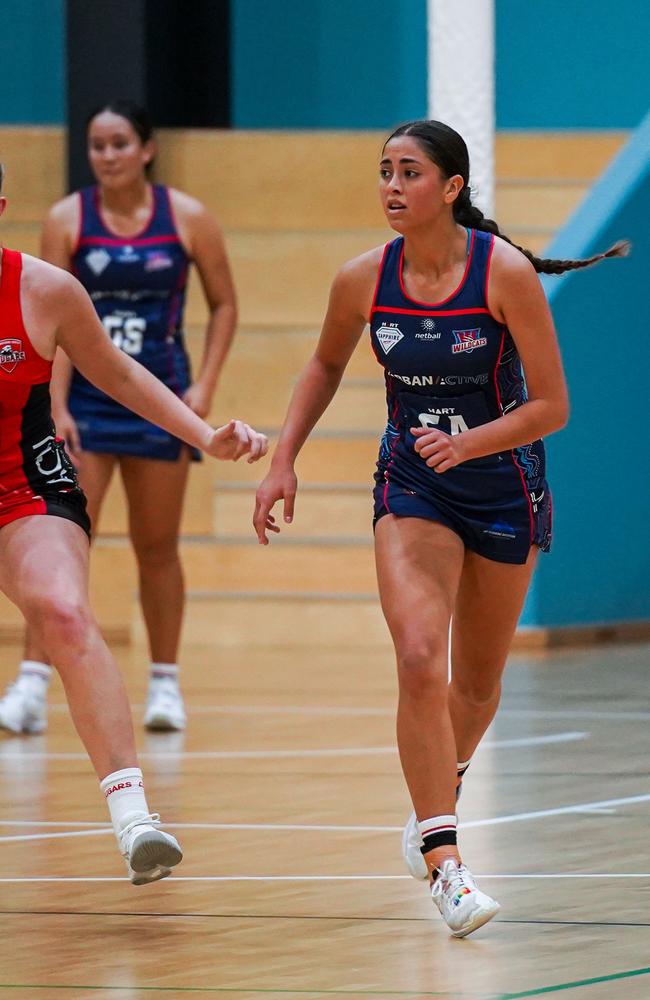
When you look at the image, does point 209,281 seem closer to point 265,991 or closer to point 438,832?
point 438,832

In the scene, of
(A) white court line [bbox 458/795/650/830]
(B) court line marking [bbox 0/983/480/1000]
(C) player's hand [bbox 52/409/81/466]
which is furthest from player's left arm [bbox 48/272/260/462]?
(C) player's hand [bbox 52/409/81/466]

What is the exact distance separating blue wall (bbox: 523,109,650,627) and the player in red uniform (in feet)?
16.3

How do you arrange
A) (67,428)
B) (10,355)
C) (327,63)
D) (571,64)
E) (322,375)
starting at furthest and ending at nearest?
(327,63) < (571,64) < (67,428) < (322,375) < (10,355)

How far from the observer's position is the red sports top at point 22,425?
13.6 ft

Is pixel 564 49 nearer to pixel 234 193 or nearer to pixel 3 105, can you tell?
pixel 234 193

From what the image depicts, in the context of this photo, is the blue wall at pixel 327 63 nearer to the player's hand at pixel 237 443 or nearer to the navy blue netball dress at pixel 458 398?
the navy blue netball dress at pixel 458 398

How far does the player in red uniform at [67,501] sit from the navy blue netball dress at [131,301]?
2365 mm

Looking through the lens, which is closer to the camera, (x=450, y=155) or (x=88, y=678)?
(x=88, y=678)

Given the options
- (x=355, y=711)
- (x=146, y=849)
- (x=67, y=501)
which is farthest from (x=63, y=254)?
(x=146, y=849)

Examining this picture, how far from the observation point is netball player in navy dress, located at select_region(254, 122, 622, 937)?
4.02m

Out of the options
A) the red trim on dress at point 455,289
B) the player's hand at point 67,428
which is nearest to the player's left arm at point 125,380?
the red trim on dress at point 455,289

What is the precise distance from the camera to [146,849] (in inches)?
154

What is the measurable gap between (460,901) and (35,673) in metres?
3.13

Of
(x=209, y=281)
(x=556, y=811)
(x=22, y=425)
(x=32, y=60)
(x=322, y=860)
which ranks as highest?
(x=22, y=425)
